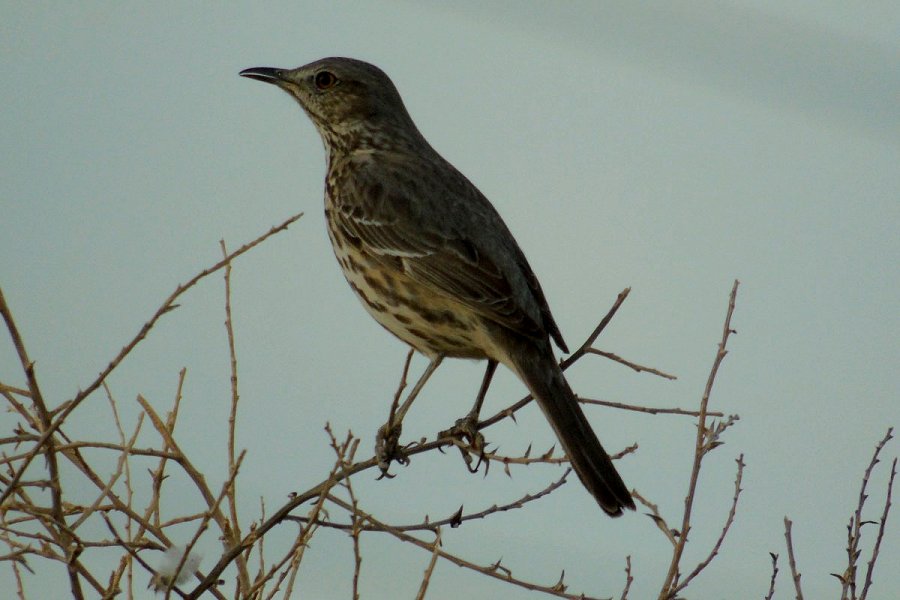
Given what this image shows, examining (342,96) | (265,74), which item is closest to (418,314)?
(342,96)

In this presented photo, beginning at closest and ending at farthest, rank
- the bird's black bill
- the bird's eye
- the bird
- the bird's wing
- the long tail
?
the long tail → the bird → the bird's wing → the bird's black bill → the bird's eye

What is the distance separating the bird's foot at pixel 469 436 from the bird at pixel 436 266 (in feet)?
0.12

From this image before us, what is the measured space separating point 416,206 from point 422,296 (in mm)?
592

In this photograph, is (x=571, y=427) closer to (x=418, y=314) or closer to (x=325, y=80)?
(x=418, y=314)

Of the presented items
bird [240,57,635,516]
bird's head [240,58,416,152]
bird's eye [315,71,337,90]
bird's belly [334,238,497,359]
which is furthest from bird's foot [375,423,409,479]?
bird's eye [315,71,337,90]

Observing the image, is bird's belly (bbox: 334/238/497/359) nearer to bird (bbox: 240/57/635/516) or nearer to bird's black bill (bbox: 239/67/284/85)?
bird (bbox: 240/57/635/516)

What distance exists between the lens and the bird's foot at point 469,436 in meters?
4.97

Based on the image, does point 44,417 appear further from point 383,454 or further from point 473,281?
point 473,281

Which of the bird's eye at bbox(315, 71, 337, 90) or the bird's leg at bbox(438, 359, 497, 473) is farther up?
the bird's eye at bbox(315, 71, 337, 90)

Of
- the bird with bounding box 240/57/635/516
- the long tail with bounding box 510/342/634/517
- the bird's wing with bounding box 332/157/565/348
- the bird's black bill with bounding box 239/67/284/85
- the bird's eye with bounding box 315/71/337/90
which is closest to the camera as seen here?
the long tail with bounding box 510/342/634/517

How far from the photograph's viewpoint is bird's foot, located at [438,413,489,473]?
16.3 ft

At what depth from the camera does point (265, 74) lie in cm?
680

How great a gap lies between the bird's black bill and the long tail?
253cm

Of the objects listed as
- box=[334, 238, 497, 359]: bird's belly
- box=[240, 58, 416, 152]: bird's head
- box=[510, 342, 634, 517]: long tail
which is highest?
box=[240, 58, 416, 152]: bird's head
